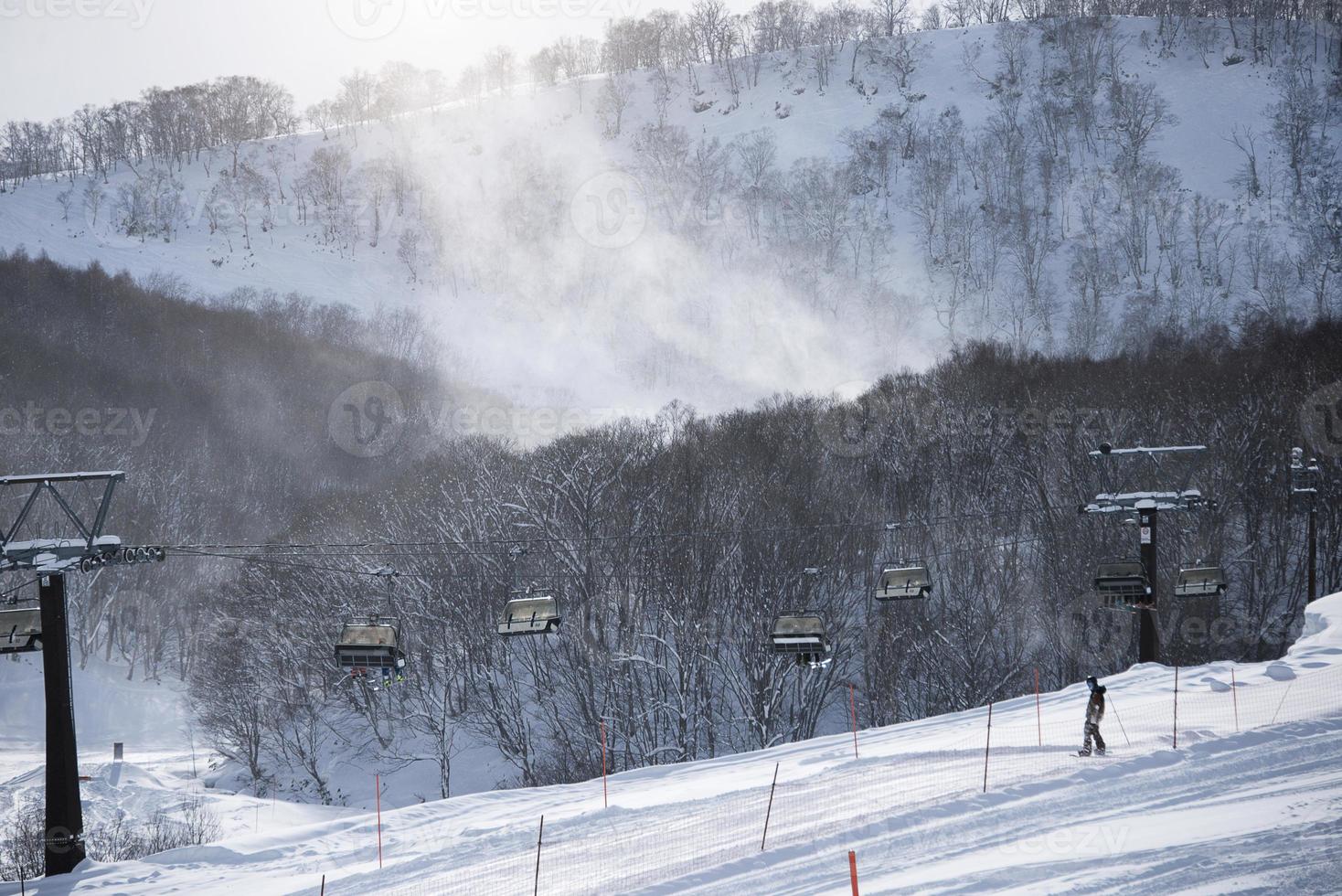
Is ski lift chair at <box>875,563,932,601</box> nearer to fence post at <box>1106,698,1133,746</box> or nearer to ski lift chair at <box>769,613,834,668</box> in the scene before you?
ski lift chair at <box>769,613,834,668</box>

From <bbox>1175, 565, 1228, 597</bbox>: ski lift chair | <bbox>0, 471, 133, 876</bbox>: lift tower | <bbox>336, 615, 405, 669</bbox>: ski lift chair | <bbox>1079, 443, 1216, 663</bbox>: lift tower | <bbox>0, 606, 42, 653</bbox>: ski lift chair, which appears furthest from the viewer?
<bbox>1175, 565, 1228, 597</bbox>: ski lift chair

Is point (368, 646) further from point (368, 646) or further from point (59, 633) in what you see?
point (59, 633)

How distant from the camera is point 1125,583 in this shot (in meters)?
24.6

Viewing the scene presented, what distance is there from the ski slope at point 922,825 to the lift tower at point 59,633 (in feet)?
2.66

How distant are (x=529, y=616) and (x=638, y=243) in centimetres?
7506

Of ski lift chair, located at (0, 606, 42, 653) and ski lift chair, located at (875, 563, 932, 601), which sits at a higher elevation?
→ ski lift chair, located at (0, 606, 42, 653)

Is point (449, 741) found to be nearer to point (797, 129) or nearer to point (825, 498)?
point (825, 498)

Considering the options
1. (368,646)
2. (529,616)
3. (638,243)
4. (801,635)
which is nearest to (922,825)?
(801,635)

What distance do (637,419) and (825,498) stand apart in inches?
541

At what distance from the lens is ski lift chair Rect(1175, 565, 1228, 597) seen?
26.5 metres

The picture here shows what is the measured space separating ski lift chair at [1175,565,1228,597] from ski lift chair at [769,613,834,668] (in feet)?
32.2

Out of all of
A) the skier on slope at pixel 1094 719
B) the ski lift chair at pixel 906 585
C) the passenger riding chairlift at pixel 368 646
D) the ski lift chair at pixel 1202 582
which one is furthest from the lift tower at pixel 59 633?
the ski lift chair at pixel 1202 582

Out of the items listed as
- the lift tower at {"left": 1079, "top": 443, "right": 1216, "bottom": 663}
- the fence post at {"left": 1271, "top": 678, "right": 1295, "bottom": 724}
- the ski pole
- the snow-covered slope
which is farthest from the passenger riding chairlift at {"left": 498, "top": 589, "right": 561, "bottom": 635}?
the snow-covered slope

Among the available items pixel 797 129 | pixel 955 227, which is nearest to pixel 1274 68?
pixel 955 227
